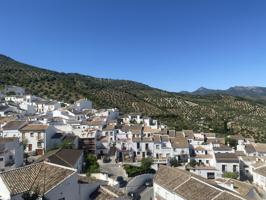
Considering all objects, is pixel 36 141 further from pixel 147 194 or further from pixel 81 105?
pixel 81 105

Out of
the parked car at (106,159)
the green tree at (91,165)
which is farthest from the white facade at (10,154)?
the parked car at (106,159)

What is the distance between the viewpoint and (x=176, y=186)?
31.7m

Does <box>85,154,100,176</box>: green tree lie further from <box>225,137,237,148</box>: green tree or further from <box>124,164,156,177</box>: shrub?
<box>225,137,237,148</box>: green tree

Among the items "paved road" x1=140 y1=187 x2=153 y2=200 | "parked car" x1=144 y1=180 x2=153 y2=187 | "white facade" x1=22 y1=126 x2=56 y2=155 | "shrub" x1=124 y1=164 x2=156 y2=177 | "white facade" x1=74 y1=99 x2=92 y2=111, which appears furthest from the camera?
"white facade" x1=74 y1=99 x2=92 y2=111

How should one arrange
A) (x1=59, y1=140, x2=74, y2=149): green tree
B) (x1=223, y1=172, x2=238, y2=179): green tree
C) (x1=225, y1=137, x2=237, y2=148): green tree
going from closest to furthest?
(x1=59, y1=140, x2=74, y2=149): green tree < (x1=223, y1=172, x2=238, y2=179): green tree < (x1=225, y1=137, x2=237, y2=148): green tree

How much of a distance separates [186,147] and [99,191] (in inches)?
1540

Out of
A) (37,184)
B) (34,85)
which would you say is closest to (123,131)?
(37,184)

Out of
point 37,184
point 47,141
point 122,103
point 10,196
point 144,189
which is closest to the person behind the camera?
point 10,196

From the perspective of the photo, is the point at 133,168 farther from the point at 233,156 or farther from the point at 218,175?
the point at 233,156

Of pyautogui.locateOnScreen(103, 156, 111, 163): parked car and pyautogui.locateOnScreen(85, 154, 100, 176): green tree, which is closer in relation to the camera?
pyautogui.locateOnScreen(85, 154, 100, 176): green tree

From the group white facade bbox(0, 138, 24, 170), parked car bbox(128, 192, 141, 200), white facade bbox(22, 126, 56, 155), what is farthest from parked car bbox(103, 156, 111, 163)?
parked car bbox(128, 192, 141, 200)

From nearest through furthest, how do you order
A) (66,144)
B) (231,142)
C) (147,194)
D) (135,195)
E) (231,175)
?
1. (135,195)
2. (147,194)
3. (66,144)
4. (231,175)
5. (231,142)

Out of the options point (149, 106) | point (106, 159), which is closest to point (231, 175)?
point (106, 159)

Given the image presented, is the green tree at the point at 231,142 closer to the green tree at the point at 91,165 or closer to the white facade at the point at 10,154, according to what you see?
the green tree at the point at 91,165
